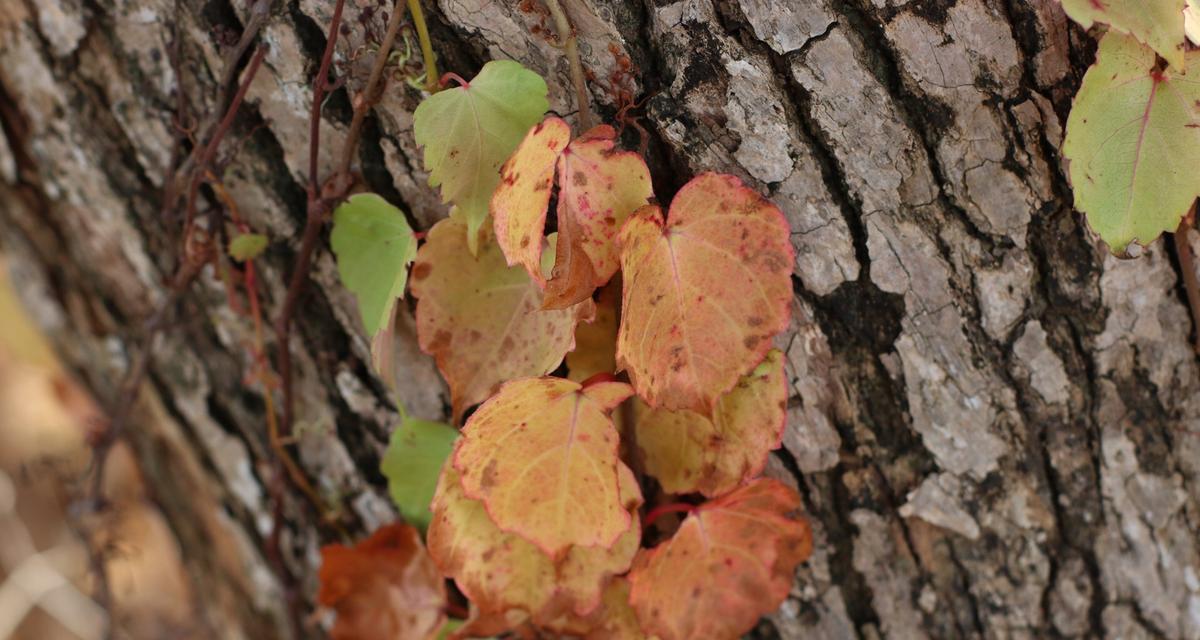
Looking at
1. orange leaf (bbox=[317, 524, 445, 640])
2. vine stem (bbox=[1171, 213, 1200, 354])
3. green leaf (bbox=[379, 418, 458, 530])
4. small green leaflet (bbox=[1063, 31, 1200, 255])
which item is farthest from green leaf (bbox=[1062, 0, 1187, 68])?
orange leaf (bbox=[317, 524, 445, 640])

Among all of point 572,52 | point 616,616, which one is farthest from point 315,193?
point 616,616

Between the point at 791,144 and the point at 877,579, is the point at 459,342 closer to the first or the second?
the point at 791,144

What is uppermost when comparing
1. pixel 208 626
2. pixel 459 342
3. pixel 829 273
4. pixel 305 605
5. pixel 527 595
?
pixel 829 273

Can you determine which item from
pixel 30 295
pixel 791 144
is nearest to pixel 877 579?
pixel 791 144

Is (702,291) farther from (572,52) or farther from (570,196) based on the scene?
(572,52)

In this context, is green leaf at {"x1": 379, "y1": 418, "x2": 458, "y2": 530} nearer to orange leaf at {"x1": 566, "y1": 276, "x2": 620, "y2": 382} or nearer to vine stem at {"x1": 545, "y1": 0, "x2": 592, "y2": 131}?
orange leaf at {"x1": 566, "y1": 276, "x2": 620, "y2": 382}

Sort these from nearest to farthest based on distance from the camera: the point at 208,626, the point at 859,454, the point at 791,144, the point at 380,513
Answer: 1. the point at 791,144
2. the point at 859,454
3. the point at 380,513
4. the point at 208,626
